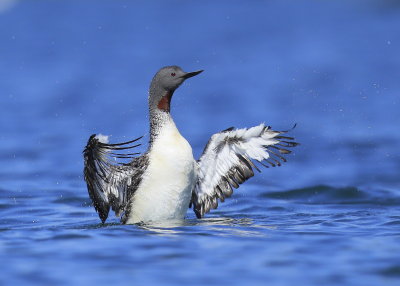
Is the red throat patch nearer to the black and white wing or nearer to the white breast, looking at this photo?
the white breast

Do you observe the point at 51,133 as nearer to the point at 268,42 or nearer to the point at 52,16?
the point at 268,42

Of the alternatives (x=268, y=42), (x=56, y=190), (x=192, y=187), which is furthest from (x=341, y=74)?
(x=192, y=187)

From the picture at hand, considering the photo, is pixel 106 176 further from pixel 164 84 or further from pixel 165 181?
pixel 164 84

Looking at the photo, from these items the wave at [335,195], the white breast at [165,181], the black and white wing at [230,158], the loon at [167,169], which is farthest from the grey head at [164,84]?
the wave at [335,195]

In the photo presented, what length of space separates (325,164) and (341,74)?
31.5ft

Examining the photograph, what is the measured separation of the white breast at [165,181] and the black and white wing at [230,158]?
37 centimetres

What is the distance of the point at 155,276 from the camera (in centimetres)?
810

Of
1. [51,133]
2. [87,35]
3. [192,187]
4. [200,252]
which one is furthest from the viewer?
[87,35]

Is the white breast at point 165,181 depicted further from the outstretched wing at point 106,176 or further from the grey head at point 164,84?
the grey head at point 164,84

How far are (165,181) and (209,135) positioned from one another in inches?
357

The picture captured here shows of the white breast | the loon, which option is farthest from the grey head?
the white breast

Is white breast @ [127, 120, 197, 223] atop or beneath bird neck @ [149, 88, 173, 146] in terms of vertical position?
beneath

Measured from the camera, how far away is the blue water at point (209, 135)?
8570 mm

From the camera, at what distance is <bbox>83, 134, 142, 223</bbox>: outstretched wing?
10.1m
